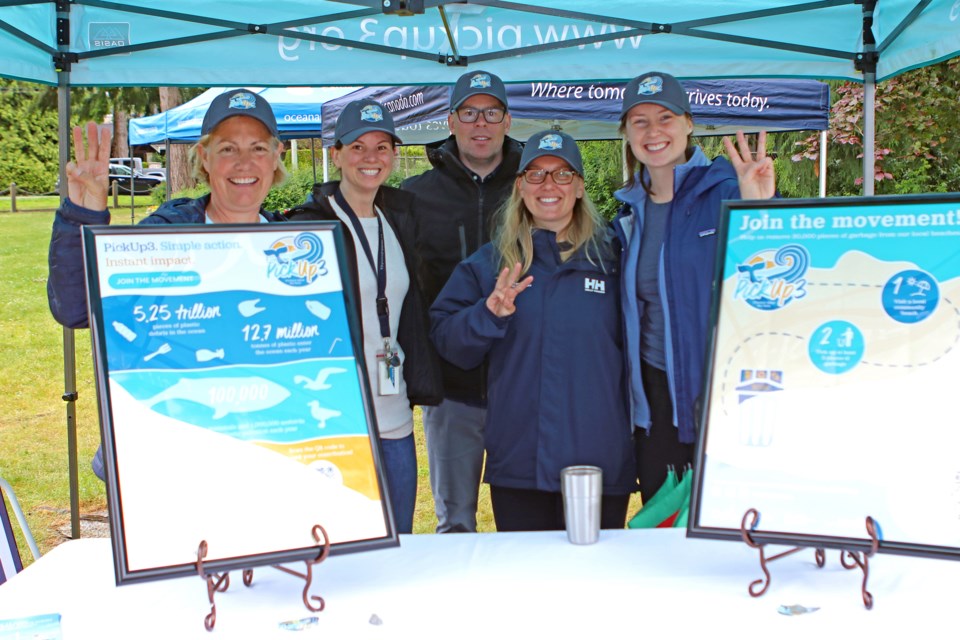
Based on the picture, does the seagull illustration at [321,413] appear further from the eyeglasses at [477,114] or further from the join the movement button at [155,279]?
the eyeglasses at [477,114]

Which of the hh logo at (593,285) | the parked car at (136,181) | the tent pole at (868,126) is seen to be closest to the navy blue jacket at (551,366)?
the hh logo at (593,285)

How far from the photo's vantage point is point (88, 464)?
6160mm

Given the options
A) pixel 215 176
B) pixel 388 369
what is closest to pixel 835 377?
pixel 388 369

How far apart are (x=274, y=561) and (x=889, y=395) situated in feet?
3.40

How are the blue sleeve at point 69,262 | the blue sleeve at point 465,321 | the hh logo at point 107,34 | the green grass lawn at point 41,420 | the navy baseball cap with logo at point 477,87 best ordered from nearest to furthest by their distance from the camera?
the blue sleeve at point 69,262
the blue sleeve at point 465,321
the navy baseball cap with logo at point 477,87
the hh logo at point 107,34
the green grass lawn at point 41,420

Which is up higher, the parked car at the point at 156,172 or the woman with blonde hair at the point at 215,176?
the parked car at the point at 156,172

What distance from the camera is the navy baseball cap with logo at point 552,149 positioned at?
2.29 meters

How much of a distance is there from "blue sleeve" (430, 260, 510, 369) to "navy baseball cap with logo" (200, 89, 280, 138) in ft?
1.99

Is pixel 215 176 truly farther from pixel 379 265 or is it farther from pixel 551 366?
pixel 551 366

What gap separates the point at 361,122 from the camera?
8.05 ft

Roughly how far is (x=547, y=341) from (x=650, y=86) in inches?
28.7

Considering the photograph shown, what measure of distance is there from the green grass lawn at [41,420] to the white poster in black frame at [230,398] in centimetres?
306

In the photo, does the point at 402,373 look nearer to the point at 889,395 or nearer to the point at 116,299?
the point at 116,299

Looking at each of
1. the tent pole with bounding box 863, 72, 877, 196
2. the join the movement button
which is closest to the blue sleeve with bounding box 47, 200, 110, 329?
the join the movement button
